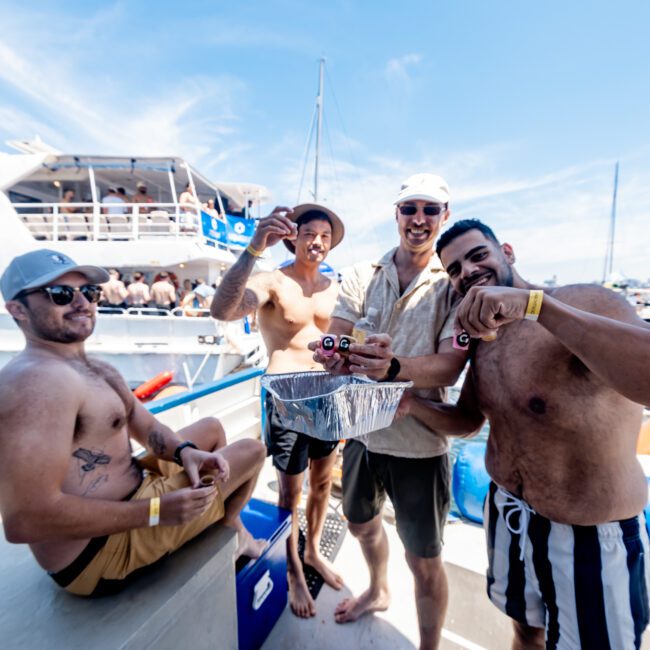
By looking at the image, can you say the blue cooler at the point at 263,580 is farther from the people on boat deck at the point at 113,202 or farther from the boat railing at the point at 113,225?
the people on boat deck at the point at 113,202

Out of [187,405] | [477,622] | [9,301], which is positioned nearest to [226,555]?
[9,301]

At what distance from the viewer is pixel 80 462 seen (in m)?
1.15

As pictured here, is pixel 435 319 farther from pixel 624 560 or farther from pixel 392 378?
pixel 624 560

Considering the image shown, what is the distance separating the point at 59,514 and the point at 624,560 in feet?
5.91

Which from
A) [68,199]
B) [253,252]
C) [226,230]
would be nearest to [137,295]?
[226,230]

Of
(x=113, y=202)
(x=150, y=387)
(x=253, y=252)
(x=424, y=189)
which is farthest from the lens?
(x=113, y=202)

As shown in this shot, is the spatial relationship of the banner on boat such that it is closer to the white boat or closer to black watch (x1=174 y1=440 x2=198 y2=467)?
the white boat

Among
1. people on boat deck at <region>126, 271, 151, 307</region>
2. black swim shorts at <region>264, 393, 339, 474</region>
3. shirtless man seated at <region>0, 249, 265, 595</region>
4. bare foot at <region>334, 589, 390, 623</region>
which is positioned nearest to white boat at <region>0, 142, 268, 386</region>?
people on boat deck at <region>126, 271, 151, 307</region>

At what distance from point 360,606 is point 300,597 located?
1.18ft

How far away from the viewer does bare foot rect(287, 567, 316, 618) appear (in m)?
1.94

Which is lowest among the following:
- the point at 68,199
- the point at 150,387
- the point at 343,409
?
the point at 150,387

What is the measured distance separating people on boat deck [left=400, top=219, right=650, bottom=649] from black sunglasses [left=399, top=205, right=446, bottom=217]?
12.7 inches

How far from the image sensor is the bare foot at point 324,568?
7.06 feet

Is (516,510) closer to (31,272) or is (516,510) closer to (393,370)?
(393,370)
